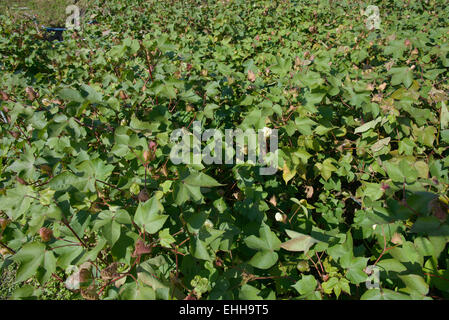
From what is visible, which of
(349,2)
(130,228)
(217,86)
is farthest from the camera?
(349,2)

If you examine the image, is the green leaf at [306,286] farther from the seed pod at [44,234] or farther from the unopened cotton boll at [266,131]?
the seed pod at [44,234]

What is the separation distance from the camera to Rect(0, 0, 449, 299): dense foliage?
1.07 m

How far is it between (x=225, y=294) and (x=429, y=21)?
4189 mm

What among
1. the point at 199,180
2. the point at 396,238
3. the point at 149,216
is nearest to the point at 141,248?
the point at 149,216

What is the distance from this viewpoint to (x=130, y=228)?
1.10 m

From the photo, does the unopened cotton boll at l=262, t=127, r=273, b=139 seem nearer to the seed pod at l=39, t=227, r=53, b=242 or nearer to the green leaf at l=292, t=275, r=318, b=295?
the green leaf at l=292, t=275, r=318, b=295

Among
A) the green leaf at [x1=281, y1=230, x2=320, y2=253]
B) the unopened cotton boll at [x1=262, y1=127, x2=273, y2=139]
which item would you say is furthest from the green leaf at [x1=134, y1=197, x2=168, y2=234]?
the unopened cotton boll at [x1=262, y1=127, x2=273, y2=139]

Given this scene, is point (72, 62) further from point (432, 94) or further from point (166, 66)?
point (432, 94)

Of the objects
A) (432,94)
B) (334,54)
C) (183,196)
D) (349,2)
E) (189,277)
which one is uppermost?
(349,2)

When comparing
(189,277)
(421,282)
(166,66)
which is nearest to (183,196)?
(189,277)

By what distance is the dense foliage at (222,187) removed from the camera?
107 cm

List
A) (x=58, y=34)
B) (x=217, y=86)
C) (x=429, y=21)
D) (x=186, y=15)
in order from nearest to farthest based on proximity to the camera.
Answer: (x=217, y=86) < (x=429, y=21) < (x=186, y=15) < (x=58, y=34)

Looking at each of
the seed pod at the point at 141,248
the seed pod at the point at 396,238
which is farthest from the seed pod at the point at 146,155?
the seed pod at the point at 396,238

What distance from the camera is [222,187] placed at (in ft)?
5.50
